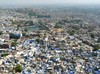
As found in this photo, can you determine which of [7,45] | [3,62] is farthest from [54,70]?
[7,45]

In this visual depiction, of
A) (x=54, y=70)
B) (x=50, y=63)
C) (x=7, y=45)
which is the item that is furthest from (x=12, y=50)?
(x=54, y=70)

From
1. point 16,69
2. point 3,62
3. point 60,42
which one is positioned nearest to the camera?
point 16,69

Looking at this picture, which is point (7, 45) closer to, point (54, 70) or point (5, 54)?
point (5, 54)

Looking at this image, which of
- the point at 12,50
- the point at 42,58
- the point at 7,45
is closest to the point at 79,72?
the point at 42,58

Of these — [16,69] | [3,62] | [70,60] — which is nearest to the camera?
[16,69]

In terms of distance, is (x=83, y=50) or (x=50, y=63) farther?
(x=83, y=50)

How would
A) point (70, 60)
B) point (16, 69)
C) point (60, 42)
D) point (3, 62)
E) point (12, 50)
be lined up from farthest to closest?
point (60, 42) → point (12, 50) → point (70, 60) → point (3, 62) → point (16, 69)

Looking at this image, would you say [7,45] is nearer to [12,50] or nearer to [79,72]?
[12,50]

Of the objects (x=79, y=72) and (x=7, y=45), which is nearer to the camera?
(x=79, y=72)
